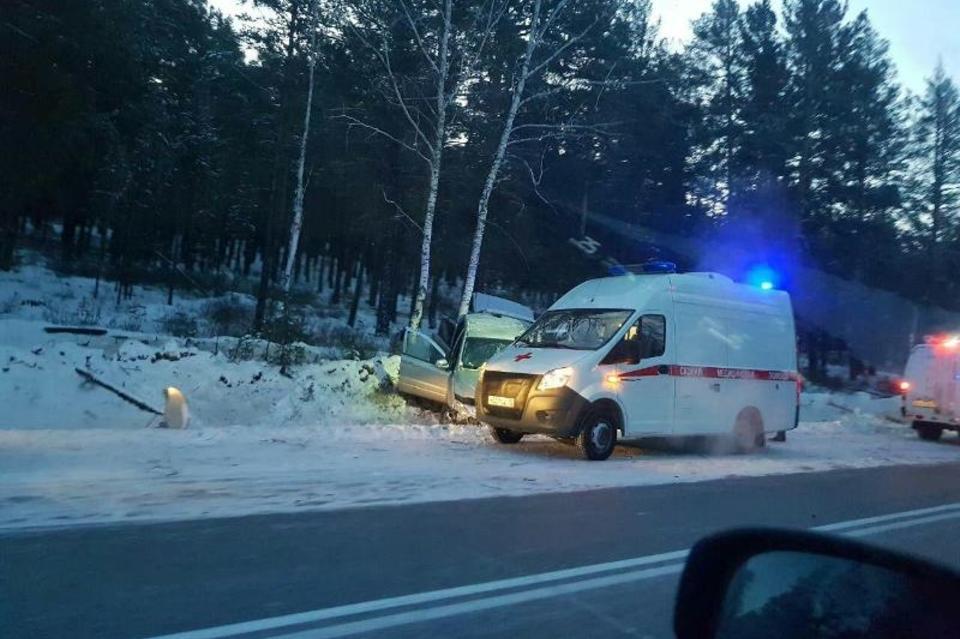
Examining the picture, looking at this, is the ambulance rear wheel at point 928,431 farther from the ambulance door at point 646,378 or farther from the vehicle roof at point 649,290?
the ambulance door at point 646,378

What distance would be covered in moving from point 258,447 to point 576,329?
207 inches

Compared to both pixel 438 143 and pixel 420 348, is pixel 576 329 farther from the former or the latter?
pixel 438 143

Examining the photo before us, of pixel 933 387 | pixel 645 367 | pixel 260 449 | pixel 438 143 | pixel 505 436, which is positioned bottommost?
pixel 260 449

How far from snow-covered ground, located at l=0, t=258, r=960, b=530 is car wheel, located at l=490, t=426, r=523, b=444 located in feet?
0.79

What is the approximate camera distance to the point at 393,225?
28719 mm

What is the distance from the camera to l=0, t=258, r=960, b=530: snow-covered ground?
9.21m

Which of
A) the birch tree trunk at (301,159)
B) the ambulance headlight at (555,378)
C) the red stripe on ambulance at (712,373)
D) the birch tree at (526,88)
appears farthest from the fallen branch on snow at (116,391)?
the birch tree trunk at (301,159)

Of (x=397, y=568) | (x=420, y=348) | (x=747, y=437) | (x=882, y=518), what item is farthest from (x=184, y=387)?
(x=882, y=518)

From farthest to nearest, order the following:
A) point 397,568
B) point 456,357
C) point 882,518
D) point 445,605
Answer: point 456,357 < point 882,518 < point 397,568 < point 445,605

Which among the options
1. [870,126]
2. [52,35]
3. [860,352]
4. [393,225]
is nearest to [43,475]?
[52,35]

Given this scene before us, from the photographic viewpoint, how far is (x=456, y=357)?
16859mm

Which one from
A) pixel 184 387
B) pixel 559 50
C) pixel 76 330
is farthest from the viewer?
pixel 76 330

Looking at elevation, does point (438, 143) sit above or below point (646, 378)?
above

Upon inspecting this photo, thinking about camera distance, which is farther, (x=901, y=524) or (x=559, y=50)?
(x=559, y=50)
